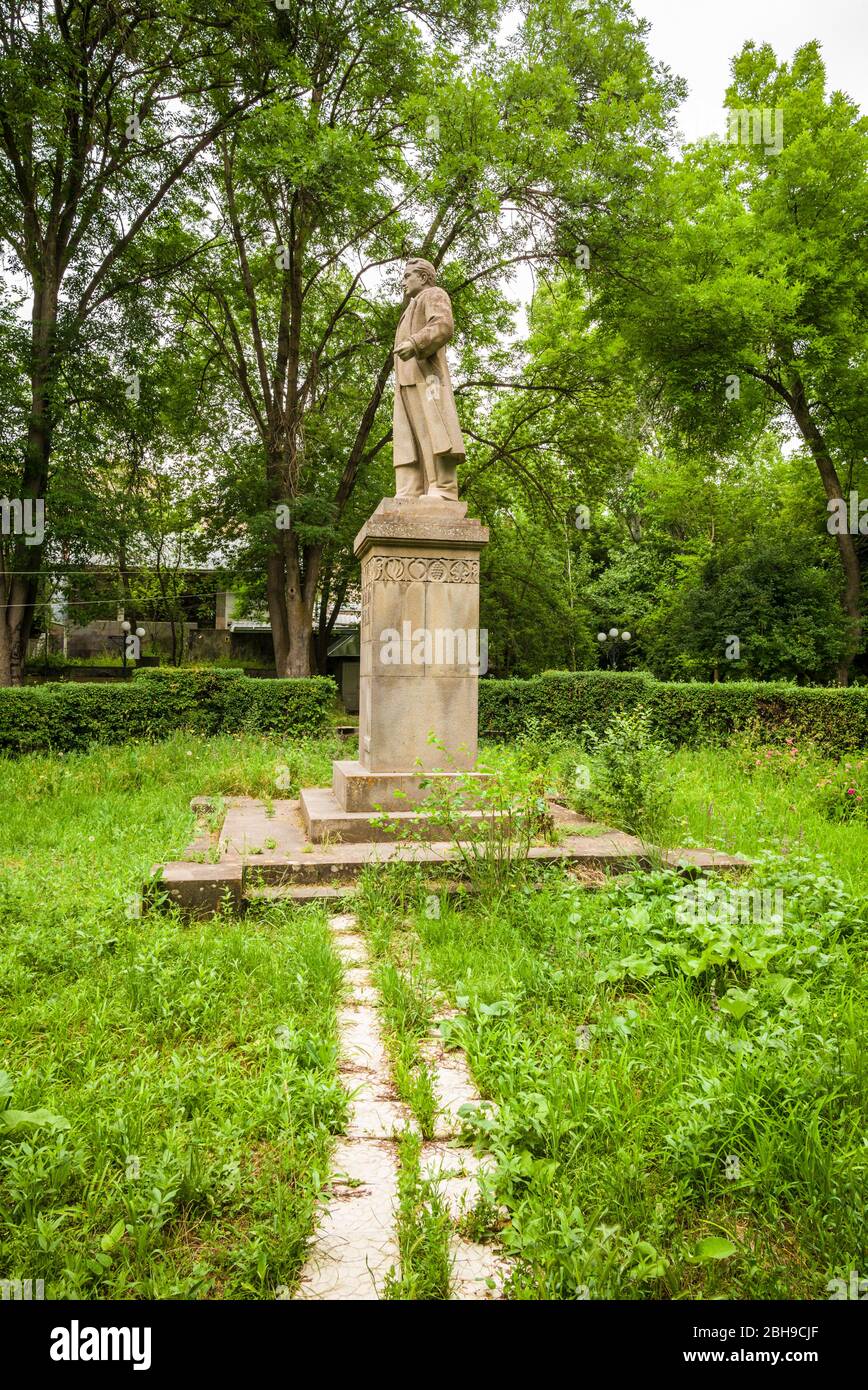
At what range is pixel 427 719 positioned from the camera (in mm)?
6418

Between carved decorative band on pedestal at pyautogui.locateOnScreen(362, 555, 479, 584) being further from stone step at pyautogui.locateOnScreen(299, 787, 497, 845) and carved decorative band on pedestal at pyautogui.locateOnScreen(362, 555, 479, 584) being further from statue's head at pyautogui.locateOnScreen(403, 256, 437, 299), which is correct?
statue's head at pyautogui.locateOnScreen(403, 256, 437, 299)

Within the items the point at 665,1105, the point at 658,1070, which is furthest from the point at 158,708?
the point at 665,1105

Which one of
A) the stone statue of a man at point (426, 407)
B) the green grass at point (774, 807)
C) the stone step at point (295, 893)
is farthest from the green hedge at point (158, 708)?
the stone step at point (295, 893)

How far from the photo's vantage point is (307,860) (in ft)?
17.3

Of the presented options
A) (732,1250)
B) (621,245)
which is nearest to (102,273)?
(621,245)

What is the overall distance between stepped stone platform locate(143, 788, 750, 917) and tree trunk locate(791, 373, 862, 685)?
15.9 m

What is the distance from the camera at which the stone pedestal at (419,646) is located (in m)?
6.35

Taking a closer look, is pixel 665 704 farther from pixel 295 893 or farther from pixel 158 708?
pixel 295 893

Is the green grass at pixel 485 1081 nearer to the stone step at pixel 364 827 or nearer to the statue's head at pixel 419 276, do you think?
the stone step at pixel 364 827

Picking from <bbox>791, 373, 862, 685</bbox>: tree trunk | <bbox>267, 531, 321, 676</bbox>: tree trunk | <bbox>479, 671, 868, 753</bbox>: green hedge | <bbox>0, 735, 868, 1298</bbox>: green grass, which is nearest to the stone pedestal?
<bbox>0, 735, 868, 1298</bbox>: green grass

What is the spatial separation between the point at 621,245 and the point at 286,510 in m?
7.93

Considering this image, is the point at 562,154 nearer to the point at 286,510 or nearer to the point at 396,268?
the point at 396,268

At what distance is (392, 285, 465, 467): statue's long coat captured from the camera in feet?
22.5

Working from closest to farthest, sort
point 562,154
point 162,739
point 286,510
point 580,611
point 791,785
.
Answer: point 791,785 < point 162,739 < point 562,154 < point 286,510 < point 580,611
